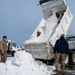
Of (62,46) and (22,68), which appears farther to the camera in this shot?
(62,46)

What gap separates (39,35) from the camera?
1727 centimetres

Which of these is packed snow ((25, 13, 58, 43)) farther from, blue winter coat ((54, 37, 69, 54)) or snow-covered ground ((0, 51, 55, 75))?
blue winter coat ((54, 37, 69, 54))

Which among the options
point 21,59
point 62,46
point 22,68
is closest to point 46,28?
point 21,59

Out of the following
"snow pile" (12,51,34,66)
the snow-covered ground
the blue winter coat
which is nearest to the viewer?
the snow-covered ground

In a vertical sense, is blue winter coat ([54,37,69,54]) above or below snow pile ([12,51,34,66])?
above

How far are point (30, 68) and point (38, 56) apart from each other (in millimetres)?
5355

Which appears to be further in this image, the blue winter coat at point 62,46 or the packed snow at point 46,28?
the packed snow at point 46,28

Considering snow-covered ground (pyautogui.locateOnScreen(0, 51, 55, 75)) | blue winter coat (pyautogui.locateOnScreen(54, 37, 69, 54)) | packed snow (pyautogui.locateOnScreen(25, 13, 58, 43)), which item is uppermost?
packed snow (pyautogui.locateOnScreen(25, 13, 58, 43))

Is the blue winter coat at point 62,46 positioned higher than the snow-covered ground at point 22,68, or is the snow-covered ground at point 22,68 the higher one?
the blue winter coat at point 62,46

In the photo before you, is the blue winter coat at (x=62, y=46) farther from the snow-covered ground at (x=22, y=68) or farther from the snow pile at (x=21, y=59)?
the snow pile at (x=21, y=59)

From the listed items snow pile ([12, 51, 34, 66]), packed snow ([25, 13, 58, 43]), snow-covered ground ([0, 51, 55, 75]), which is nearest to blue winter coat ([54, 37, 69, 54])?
snow-covered ground ([0, 51, 55, 75])

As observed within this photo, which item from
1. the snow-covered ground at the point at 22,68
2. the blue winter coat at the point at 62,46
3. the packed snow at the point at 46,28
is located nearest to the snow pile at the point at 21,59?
the snow-covered ground at the point at 22,68

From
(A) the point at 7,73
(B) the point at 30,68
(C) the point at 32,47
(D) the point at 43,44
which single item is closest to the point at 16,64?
(B) the point at 30,68

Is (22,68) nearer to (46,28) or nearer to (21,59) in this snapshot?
(21,59)
